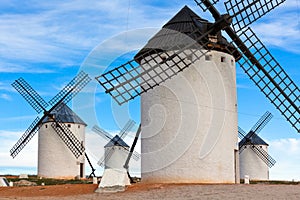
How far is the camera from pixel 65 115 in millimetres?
36344

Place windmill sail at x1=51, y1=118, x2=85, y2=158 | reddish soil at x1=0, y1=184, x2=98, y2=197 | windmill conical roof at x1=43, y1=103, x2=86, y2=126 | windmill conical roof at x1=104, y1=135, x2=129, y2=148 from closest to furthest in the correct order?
reddish soil at x1=0, y1=184, x2=98, y2=197, windmill sail at x1=51, y1=118, x2=85, y2=158, windmill conical roof at x1=43, y1=103, x2=86, y2=126, windmill conical roof at x1=104, y1=135, x2=129, y2=148

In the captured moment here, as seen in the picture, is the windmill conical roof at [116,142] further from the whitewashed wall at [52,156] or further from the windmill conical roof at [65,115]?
the whitewashed wall at [52,156]

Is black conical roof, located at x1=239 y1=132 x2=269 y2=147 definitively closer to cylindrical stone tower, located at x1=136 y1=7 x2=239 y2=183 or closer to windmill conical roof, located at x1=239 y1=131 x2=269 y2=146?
windmill conical roof, located at x1=239 y1=131 x2=269 y2=146

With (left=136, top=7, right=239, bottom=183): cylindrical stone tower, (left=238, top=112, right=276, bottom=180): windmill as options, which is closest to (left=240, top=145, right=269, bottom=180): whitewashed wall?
(left=238, top=112, right=276, bottom=180): windmill

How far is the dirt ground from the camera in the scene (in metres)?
13.5

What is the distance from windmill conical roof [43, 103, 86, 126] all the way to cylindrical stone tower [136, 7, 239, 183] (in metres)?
18.5

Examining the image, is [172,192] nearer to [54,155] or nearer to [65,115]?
[54,155]

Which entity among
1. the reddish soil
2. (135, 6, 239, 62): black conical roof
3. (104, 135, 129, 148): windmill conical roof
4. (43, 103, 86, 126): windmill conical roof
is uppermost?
(135, 6, 239, 62): black conical roof

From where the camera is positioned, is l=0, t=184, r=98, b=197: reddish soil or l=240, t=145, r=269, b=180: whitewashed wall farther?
l=240, t=145, r=269, b=180: whitewashed wall

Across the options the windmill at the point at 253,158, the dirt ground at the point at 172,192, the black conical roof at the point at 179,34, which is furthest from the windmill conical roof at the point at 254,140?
the dirt ground at the point at 172,192

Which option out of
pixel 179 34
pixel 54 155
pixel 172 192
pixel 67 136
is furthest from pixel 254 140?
pixel 172 192

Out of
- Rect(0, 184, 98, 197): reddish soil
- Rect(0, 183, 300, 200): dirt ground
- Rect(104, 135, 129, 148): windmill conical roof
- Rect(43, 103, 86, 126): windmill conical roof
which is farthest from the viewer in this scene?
Rect(104, 135, 129, 148): windmill conical roof

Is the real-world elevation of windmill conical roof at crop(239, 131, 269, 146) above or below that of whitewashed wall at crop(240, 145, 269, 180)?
above

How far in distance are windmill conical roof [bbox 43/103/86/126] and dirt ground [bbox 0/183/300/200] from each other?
1746 centimetres
